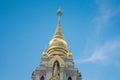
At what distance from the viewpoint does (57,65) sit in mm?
50562

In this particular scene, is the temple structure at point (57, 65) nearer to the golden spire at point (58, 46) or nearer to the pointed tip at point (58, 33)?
the golden spire at point (58, 46)

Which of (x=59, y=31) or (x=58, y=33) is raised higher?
(x=59, y=31)

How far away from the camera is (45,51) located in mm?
53719

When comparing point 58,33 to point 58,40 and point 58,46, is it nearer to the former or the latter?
point 58,40

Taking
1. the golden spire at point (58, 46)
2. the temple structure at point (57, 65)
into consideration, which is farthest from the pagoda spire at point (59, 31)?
the temple structure at point (57, 65)

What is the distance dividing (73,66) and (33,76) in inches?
233

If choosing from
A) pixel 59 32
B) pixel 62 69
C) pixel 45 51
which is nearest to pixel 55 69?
pixel 62 69

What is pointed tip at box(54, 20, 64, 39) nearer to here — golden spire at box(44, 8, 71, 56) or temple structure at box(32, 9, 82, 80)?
golden spire at box(44, 8, 71, 56)

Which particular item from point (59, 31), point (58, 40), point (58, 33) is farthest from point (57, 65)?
point (59, 31)

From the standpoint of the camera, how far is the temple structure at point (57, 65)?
49.5 metres

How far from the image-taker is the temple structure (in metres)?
49.5

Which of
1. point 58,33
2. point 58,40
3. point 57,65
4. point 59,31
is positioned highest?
point 59,31

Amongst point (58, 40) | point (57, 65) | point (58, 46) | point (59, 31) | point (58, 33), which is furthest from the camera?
point (59, 31)

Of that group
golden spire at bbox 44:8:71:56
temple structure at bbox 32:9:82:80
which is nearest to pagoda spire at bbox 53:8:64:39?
golden spire at bbox 44:8:71:56
